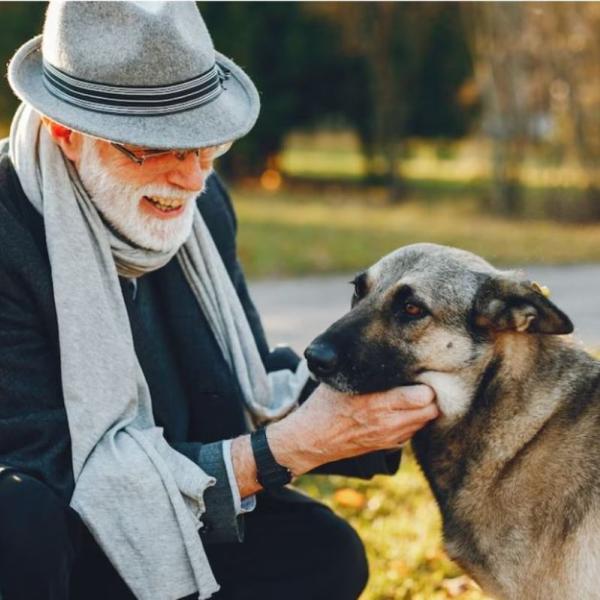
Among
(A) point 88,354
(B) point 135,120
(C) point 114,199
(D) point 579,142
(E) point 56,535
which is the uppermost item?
(B) point 135,120

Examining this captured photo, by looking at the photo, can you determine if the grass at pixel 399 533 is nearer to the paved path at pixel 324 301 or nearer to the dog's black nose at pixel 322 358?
the dog's black nose at pixel 322 358

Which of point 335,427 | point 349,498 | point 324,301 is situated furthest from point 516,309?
point 324,301

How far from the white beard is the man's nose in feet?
0.10

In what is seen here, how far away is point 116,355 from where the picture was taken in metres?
3.09

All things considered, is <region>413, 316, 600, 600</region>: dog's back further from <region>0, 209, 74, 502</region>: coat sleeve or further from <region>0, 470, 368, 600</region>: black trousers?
<region>0, 209, 74, 502</region>: coat sleeve

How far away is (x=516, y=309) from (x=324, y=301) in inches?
253

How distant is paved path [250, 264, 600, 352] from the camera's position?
27.0ft

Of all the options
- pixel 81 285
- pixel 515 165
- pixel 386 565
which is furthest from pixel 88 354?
pixel 515 165

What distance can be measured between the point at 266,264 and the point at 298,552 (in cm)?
792

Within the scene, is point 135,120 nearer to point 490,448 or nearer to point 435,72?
point 490,448

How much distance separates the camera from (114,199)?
10.5 feet

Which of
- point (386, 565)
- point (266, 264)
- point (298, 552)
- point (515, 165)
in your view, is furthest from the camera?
point (515, 165)

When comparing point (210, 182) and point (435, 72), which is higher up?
point (210, 182)

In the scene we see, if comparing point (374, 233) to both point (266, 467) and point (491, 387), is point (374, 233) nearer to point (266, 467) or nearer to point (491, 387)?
point (491, 387)
